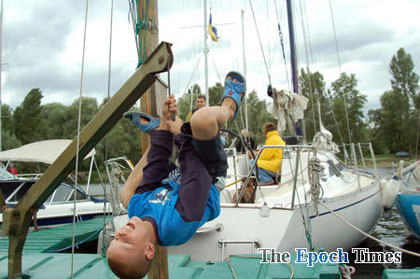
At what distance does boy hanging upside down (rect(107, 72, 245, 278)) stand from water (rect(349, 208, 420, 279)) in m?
5.66

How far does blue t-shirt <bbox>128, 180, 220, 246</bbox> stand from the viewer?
2021 millimetres

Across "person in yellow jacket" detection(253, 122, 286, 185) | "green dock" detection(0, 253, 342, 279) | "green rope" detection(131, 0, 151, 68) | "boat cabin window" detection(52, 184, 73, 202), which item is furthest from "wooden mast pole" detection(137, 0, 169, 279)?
"boat cabin window" detection(52, 184, 73, 202)

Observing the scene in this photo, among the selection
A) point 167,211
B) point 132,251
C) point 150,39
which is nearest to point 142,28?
point 150,39

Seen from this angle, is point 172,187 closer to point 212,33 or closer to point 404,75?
point 212,33

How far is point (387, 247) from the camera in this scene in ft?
29.3

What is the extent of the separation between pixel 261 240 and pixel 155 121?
106 inches

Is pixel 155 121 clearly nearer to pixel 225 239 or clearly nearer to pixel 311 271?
pixel 311 271

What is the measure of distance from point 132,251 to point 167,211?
0.28 m

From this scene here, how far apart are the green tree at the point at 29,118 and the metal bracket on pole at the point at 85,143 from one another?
132 feet

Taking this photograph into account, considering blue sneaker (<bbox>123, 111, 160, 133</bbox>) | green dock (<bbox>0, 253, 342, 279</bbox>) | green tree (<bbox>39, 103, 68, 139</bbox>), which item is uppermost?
green tree (<bbox>39, 103, 68, 139</bbox>)

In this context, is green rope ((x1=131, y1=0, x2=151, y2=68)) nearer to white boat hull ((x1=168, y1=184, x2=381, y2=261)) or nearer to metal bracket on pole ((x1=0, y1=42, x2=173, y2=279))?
metal bracket on pole ((x1=0, y1=42, x2=173, y2=279))

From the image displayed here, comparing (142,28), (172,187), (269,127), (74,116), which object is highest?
(74,116)

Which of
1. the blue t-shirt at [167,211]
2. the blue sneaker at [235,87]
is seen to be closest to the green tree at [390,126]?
the blue sneaker at [235,87]

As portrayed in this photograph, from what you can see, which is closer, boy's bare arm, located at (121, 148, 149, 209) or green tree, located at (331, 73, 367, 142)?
boy's bare arm, located at (121, 148, 149, 209)
